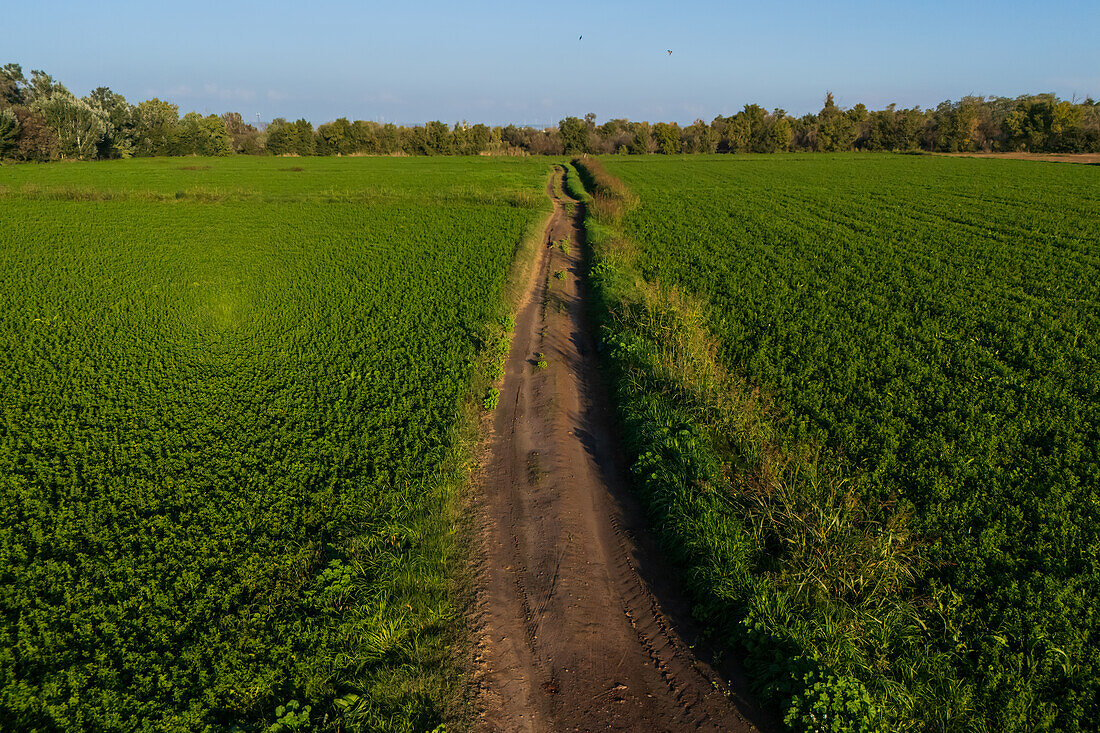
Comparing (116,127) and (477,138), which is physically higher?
(477,138)

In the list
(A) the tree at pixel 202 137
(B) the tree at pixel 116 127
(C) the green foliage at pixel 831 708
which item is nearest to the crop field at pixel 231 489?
(C) the green foliage at pixel 831 708

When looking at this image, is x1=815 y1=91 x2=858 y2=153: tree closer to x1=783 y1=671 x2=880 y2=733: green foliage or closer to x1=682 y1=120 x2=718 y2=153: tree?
x1=682 y1=120 x2=718 y2=153: tree

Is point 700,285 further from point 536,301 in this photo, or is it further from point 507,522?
point 507,522

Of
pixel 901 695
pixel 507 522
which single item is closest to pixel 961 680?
pixel 901 695

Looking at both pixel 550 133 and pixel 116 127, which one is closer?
pixel 116 127

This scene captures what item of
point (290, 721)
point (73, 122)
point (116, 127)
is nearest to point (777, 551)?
point (290, 721)

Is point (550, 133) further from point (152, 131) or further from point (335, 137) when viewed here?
point (152, 131)

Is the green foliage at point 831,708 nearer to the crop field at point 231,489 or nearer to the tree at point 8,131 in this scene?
the crop field at point 231,489

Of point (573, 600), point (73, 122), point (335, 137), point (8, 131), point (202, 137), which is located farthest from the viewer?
point (335, 137)
